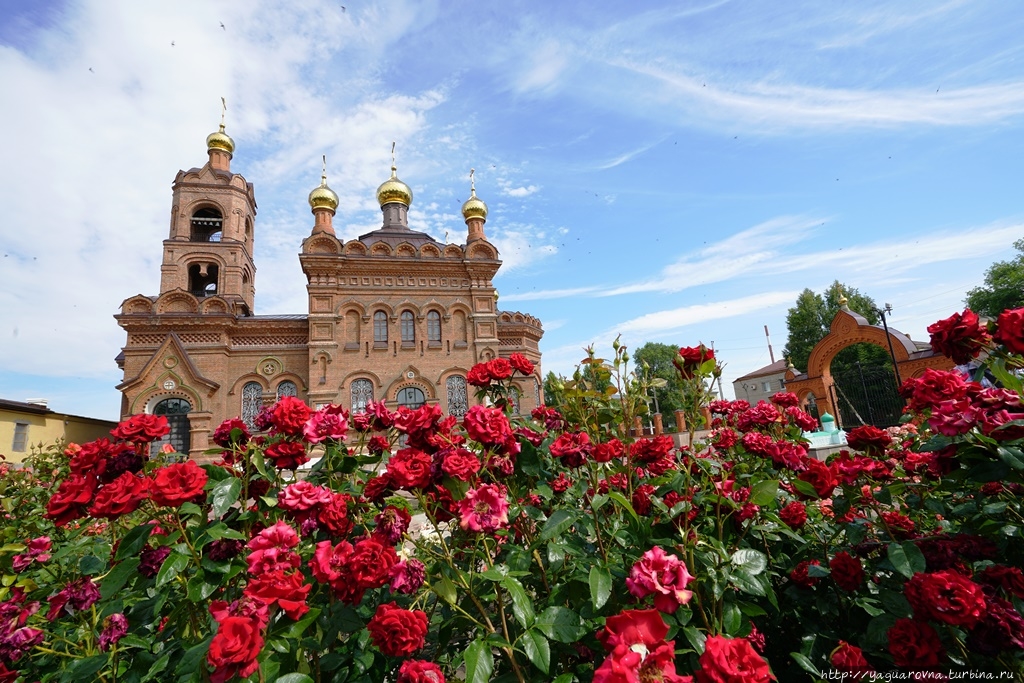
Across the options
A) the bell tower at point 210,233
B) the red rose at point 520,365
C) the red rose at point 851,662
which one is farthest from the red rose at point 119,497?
the bell tower at point 210,233

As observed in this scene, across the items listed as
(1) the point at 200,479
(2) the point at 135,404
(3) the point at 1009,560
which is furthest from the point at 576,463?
(2) the point at 135,404

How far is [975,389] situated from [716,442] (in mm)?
1214

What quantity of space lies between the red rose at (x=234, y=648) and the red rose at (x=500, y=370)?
1.46m

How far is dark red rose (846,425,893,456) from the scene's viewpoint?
7.20 ft

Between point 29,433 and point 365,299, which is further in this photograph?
point 365,299

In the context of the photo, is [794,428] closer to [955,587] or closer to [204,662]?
[955,587]

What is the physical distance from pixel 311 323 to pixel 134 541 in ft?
63.8

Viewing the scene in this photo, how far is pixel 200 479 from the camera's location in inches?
62.1

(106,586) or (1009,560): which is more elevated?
(106,586)

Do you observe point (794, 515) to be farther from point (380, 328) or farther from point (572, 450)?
point (380, 328)

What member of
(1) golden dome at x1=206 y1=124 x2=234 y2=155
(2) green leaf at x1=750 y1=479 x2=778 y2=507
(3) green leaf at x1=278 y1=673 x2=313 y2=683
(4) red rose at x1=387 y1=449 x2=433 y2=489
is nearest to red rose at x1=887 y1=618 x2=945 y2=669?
(2) green leaf at x1=750 y1=479 x2=778 y2=507

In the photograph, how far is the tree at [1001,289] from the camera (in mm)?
30141

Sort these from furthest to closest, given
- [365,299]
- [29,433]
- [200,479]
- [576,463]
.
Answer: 1. [365,299]
2. [29,433]
3. [576,463]
4. [200,479]

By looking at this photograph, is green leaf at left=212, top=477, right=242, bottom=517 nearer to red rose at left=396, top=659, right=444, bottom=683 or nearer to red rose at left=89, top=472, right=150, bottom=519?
red rose at left=89, top=472, right=150, bottom=519
